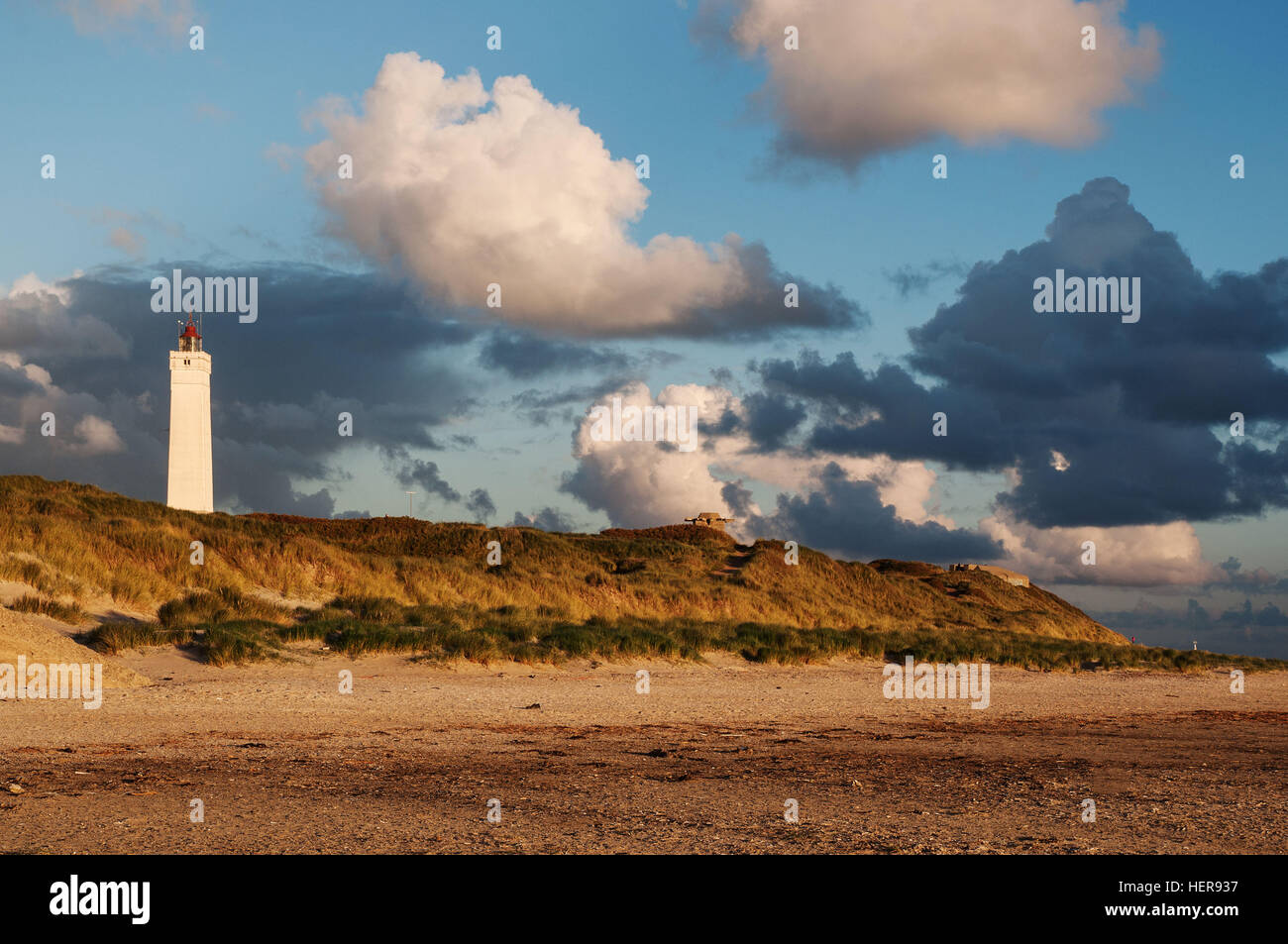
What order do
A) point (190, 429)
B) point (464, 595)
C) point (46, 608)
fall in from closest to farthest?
point (46, 608) → point (464, 595) → point (190, 429)

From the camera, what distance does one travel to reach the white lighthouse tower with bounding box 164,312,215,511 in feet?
186

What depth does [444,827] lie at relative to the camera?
22.2 feet

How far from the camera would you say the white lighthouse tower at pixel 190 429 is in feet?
186

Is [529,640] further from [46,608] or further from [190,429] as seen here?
[190,429]

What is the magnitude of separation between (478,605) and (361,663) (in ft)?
34.3

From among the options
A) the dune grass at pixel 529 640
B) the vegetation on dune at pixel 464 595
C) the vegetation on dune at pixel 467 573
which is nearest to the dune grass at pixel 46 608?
the vegetation on dune at pixel 464 595

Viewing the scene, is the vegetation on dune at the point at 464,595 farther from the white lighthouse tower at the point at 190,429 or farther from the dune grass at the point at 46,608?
the white lighthouse tower at the point at 190,429

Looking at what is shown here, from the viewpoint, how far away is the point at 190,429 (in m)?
57.7

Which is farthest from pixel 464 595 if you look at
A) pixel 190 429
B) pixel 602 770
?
pixel 190 429

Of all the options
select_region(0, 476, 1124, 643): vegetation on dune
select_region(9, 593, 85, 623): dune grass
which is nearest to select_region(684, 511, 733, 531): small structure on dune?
select_region(0, 476, 1124, 643): vegetation on dune

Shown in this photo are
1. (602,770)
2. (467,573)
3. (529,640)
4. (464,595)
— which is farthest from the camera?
(467,573)

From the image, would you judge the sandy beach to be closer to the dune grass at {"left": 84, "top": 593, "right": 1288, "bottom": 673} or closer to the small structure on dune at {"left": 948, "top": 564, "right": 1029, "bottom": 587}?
the dune grass at {"left": 84, "top": 593, "right": 1288, "bottom": 673}
